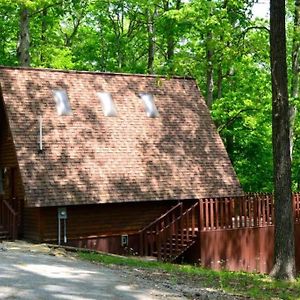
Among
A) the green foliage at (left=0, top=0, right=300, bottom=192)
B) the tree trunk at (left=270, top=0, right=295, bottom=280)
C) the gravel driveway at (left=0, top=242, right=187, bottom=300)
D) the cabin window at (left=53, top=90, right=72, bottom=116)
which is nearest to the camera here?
the gravel driveway at (left=0, top=242, right=187, bottom=300)

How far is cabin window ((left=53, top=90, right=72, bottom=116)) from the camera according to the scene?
22391 mm

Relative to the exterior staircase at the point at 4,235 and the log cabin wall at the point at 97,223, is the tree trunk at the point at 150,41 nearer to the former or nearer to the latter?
the log cabin wall at the point at 97,223

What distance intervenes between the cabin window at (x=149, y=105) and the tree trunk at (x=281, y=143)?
1060 cm

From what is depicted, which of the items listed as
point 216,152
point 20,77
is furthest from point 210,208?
point 20,77

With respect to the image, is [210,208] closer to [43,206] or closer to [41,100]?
[43,206]

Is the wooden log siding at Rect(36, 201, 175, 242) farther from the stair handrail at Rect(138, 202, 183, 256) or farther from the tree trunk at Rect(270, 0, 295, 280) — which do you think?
the tree trunk at Rect(270, 0, 295, 280)

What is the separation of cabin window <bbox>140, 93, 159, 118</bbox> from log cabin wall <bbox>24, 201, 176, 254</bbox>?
377 centimetres

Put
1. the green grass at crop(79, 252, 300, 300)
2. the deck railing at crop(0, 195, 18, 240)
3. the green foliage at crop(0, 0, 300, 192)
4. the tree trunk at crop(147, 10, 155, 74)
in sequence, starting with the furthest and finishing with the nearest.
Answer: the tree trunk at crop(147, 10, 155, 74)
the green foliage at crop(0, 0, 300, 192)
the deck railing at crop(0, 195, 18, 240)
the green grass at crop(79, 252, 300, 300)

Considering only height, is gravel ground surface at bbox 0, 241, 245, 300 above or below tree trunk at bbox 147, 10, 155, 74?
below

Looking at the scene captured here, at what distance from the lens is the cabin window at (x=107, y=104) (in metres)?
23.4

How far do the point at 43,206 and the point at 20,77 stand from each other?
18.2 feet

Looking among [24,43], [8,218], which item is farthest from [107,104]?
[24,43]

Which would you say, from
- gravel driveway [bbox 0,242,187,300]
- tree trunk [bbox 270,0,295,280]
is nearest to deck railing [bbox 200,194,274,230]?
tree trunk [bbox 270,0,295,280]

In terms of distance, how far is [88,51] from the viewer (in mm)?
40844
